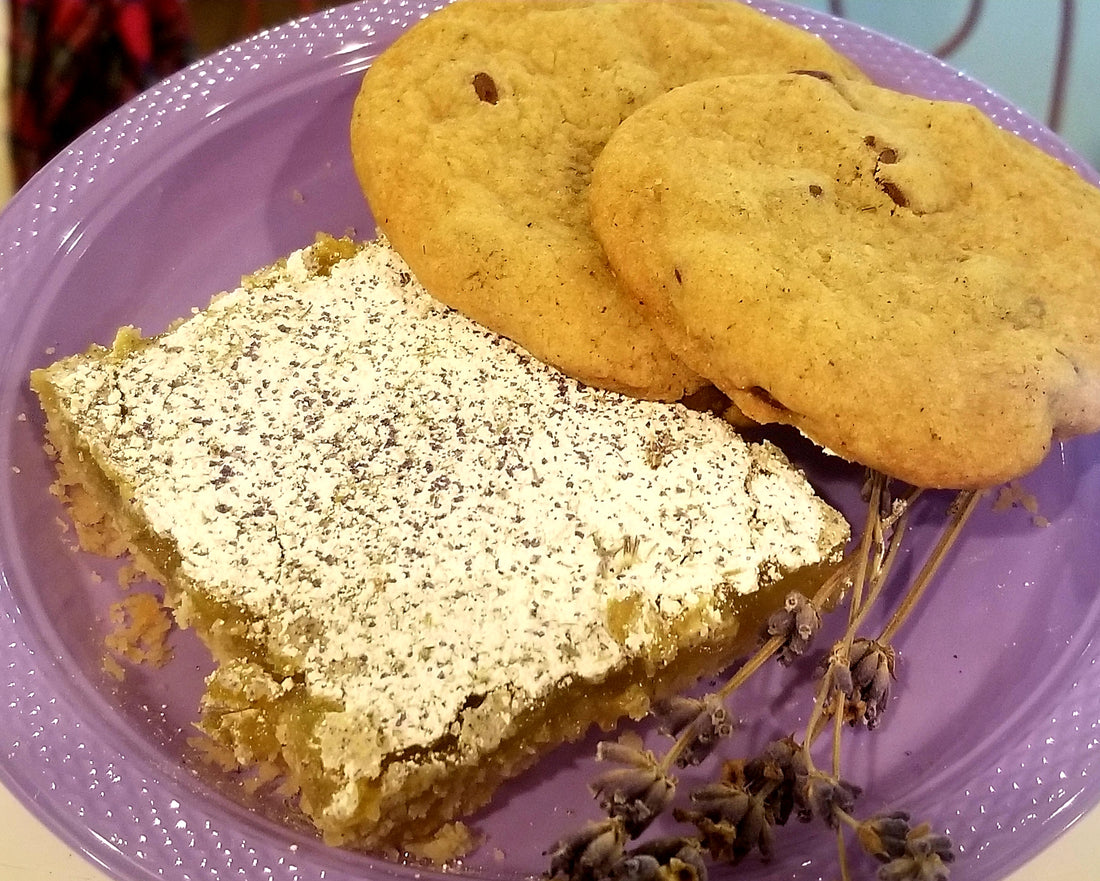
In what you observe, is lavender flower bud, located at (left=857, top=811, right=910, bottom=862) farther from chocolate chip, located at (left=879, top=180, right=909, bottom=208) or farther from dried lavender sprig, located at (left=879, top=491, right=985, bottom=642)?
chocolate chip, located at (left=879, top=180, right=909, bottom=208)

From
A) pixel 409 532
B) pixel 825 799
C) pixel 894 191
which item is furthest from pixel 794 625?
pixel 894 191

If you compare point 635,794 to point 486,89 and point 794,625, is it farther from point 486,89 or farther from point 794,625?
point 486,89

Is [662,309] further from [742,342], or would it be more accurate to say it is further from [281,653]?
[281,653]

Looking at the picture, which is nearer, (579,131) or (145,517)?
(145,517)

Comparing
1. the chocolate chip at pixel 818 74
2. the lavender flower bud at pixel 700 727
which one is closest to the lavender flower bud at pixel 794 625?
the lavender flower bud at pixel 700 727

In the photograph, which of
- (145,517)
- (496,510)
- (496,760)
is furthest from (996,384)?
(145,517)

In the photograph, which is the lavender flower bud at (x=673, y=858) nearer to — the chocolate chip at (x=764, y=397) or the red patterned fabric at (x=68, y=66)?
the chocolate chip at (x=764, y=397)
